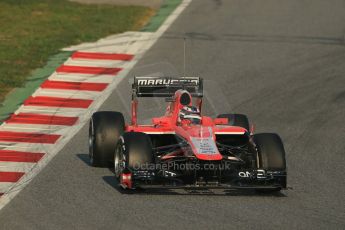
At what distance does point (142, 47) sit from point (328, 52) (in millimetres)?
4486

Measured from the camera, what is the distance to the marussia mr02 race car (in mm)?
15078

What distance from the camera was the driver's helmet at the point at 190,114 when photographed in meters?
16.2

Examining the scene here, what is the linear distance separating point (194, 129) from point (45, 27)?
538 inches

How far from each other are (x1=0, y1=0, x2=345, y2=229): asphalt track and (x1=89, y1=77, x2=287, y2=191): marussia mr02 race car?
0.82ft

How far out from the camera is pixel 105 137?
1677 centimetres

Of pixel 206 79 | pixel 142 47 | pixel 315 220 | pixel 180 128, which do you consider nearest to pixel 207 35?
pixel 142 47

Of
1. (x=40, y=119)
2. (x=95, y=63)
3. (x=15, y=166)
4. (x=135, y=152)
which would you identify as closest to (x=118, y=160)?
(x=135, y=152)

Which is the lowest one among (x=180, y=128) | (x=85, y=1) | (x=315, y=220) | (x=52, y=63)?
(x=315, y=220)

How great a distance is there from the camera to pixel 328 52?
26719 mm

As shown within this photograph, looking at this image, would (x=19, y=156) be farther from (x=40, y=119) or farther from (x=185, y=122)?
(x=185, y=122)

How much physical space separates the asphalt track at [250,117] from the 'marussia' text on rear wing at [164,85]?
1440 millimetres

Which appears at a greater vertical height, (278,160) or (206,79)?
(206,79)

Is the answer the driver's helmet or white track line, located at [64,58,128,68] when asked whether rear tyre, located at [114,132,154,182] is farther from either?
white track line, located at [64,58,128,68]

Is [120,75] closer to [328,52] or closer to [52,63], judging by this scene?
[52,63]
